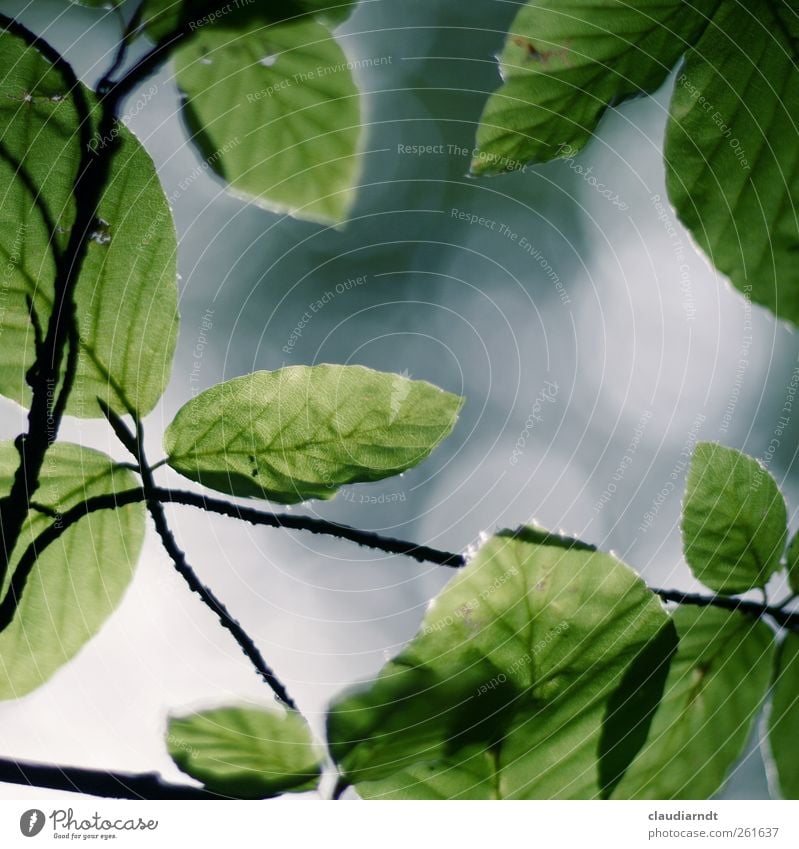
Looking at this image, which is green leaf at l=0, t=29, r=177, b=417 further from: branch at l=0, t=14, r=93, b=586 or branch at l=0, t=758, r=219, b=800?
branch at l=0, t=758, r=219, b=800

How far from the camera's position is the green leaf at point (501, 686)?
10.0 inches

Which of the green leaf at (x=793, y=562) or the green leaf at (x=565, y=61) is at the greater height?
the green leaf at (x=565, y=61)

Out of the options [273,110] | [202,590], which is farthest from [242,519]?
[273,110]

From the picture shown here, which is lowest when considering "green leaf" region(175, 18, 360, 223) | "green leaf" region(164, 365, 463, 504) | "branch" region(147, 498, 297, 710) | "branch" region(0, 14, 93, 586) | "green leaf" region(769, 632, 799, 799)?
"green leaf" region(769, 632, 799, 799)

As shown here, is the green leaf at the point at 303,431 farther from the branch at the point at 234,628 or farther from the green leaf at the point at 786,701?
the green leaf at the point at 786,701

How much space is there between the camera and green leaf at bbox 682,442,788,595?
10.6 inches

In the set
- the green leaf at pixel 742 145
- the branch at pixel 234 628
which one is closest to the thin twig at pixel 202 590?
the branch at pixel 234 628

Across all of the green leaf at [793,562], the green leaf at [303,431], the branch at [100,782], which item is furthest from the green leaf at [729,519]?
the branch at [100,782]

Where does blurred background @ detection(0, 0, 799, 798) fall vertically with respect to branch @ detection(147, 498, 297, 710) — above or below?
above

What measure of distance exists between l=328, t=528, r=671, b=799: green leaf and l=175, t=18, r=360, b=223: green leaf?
16 centimetres

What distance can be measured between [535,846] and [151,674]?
16 cm

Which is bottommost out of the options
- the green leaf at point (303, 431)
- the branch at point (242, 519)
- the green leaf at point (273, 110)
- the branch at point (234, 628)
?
the branch at point (234, 628)

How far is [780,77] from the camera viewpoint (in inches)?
10.5

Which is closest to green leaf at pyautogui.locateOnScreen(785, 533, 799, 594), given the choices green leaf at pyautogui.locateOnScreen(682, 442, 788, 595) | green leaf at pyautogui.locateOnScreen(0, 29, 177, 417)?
green leaf at pyautogui.locateOnScreen(682, 442, 788, 595)
